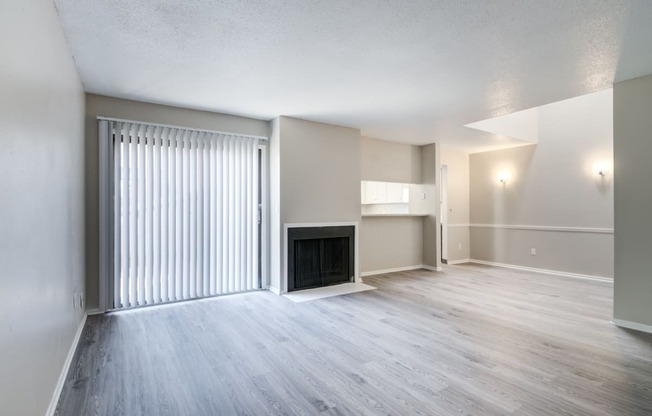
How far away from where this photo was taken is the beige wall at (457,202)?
688cm

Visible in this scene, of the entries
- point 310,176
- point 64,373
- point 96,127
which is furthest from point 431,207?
point 64,373

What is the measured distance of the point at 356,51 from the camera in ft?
8.49

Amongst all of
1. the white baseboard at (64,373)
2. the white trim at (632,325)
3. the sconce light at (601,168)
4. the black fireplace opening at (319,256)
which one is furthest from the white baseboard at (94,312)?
the sconce light at (601,168)

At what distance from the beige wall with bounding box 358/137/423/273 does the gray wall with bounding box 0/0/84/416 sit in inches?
161

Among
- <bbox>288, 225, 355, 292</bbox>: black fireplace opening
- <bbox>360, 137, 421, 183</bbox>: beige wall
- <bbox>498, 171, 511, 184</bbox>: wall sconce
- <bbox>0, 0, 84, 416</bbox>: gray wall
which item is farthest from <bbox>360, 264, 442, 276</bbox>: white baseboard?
<bbox>0, 0, 84, 416</bbox>: gray wall

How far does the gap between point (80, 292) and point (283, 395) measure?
93.4 inches

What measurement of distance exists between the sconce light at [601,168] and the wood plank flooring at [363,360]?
234cm

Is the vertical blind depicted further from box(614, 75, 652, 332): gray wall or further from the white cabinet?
box(614, 75, 652, 332): gray wall

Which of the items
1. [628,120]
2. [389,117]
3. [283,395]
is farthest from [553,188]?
[283,395]

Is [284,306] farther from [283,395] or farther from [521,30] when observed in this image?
[521,30]

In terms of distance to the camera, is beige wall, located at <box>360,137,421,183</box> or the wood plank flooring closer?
the wood plank flooring

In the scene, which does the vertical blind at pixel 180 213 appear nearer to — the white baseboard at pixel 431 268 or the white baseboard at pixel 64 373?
the white baseboard at pixel 64 373

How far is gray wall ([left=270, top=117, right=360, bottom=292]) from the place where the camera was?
14.4 ft

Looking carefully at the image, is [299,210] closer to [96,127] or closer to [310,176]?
[310,176]
